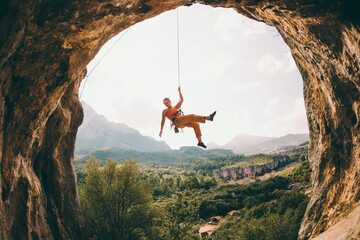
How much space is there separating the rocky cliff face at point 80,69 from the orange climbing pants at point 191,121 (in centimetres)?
433

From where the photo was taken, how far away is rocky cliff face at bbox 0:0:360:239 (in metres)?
4.89

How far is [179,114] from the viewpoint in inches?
314

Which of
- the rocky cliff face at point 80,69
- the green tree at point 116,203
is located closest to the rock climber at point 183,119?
the rocky cliff face at point 80,69

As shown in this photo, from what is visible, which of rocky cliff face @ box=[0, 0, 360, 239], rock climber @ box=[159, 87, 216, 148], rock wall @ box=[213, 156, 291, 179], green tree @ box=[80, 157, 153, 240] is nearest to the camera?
rocky cliff face @ box=[0, 0, 360, 239]

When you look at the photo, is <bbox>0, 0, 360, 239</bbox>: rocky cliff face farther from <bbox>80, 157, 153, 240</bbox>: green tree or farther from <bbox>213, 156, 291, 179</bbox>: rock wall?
<bbox>213, 156, 291, 179</bbox>: rock wall

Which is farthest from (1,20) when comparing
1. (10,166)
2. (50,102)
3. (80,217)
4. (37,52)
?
(80,217)

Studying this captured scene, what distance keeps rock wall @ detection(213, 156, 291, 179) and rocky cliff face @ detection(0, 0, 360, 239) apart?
125 metres

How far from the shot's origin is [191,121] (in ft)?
23.6

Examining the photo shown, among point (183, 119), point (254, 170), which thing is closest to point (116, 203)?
point (183, 119)

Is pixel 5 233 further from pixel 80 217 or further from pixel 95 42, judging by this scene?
pixel 80 217

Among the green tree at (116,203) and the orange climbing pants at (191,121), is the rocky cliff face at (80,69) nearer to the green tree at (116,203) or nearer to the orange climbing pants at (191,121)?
the orange climbing pants at (191,121)

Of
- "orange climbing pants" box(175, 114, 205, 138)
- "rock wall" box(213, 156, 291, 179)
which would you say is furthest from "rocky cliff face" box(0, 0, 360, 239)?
"rock wall" box(213, 156, 291, 179)

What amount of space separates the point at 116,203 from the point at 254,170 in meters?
125

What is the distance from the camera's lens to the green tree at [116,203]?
15588mm
